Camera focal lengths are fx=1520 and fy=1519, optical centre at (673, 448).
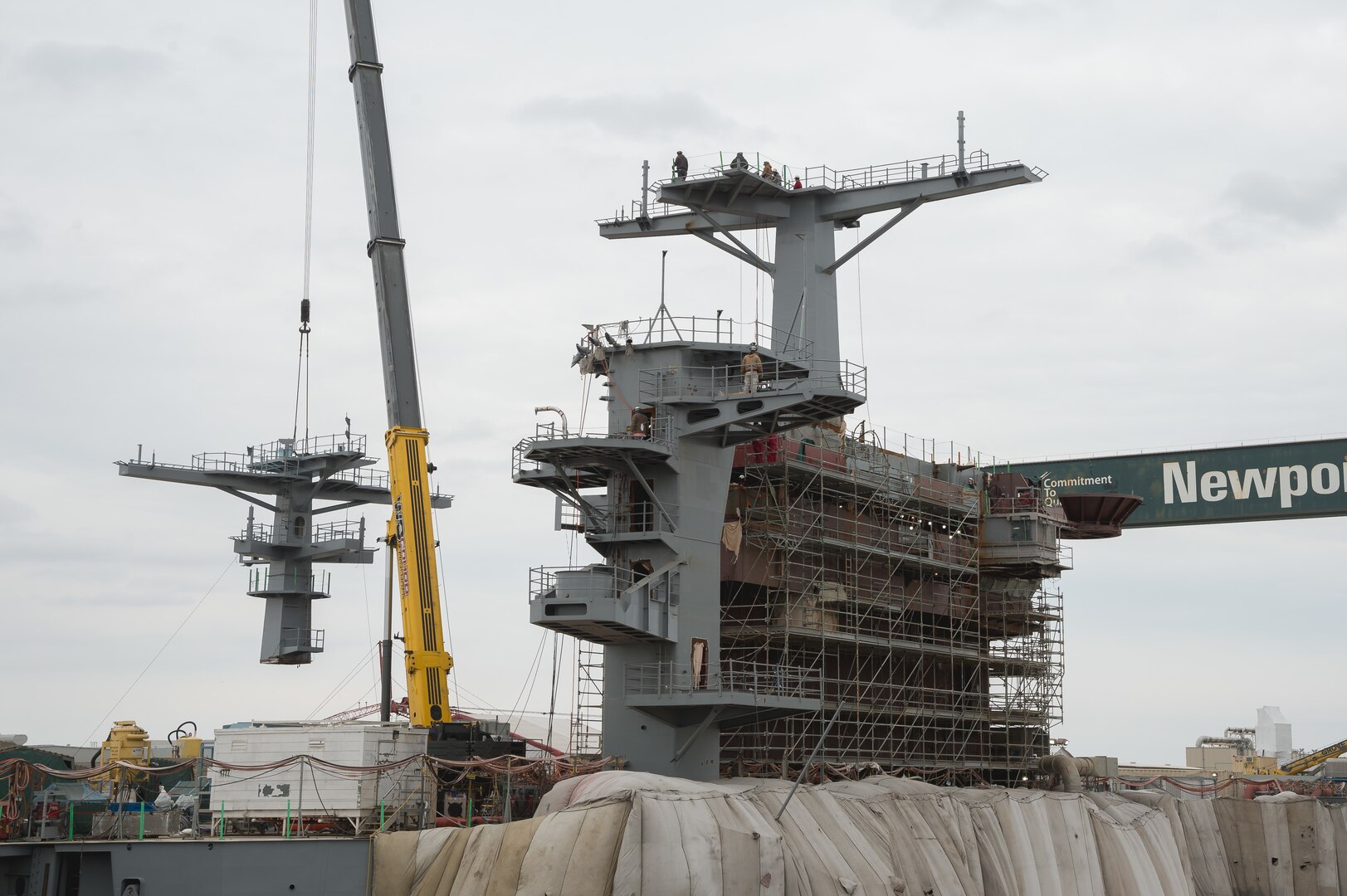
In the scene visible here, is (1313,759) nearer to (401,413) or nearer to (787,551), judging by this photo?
(787,551)

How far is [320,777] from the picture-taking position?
3291 cm

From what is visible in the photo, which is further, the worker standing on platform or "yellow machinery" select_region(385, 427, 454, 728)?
the worker standing on platform

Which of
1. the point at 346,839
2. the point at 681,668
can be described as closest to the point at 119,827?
the point at 346,839

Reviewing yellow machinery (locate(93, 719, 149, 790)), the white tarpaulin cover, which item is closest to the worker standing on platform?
the white tarpaulin cover

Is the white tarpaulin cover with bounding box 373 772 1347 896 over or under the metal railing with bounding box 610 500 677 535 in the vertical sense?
under

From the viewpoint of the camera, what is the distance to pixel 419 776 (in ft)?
113

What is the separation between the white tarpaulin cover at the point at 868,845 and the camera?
1109 inches

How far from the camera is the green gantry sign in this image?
214 feet

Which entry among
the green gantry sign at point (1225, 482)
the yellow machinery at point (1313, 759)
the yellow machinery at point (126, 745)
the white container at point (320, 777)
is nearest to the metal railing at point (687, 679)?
the white container at point (320, 777)

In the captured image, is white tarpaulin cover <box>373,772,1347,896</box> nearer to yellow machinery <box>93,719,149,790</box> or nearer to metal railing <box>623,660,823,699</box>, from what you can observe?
metal railing <box>623,660,823,699</box>

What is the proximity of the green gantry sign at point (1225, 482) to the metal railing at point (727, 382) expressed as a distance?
74.9 feet

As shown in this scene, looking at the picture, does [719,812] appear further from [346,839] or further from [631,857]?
[346,839]

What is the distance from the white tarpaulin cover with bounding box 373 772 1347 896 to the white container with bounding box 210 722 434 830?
6.75ft

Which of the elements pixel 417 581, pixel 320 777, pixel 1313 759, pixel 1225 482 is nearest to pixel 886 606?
pixel 417 581
